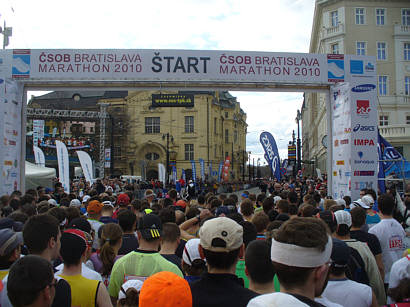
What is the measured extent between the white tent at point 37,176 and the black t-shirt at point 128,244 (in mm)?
16706

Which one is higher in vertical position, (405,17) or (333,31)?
(405,17)

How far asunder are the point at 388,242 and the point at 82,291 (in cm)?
427

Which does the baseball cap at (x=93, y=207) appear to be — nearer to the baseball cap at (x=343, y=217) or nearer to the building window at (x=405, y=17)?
the baseball cap at (x=343, y=217)

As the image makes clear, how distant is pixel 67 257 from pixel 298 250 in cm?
219

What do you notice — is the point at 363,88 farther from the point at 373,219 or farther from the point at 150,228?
the point at 150,228

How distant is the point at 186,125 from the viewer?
188 ft

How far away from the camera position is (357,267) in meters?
4.16

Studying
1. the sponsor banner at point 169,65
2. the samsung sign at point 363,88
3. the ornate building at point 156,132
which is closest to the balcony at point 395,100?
the ornate building at point 156,132

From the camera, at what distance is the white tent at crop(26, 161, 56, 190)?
66.7 feet

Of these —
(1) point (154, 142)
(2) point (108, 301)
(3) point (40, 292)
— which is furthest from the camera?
(1) point (154, 142)

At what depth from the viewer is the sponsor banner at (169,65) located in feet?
43.9

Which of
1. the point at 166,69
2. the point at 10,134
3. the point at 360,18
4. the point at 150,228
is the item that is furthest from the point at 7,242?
the point at 360,18

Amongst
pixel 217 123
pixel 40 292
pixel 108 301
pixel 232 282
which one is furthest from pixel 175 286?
pixel 217 123

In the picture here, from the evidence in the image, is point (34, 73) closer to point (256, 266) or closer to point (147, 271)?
point (147, 271)
